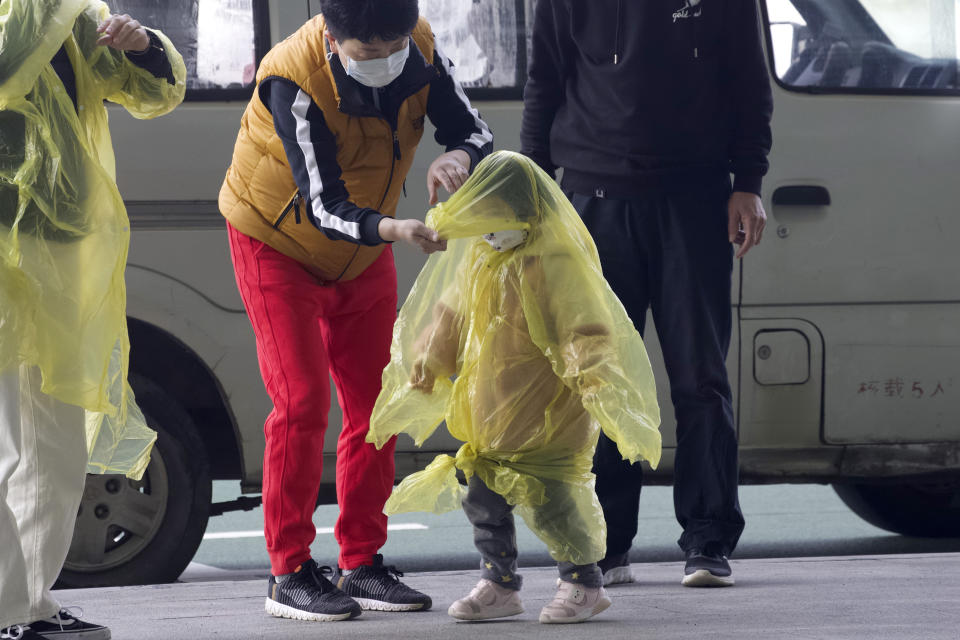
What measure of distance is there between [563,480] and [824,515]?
388 centimetres

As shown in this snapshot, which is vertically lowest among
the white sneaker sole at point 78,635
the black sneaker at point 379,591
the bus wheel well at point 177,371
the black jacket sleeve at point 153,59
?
A: the black sneaker at point 379,591

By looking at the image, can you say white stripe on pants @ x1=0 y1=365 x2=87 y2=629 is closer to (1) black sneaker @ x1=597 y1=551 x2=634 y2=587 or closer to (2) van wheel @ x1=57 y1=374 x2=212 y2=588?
(2) van wheel @ x1=57 y1=374 x2=212 y2=588

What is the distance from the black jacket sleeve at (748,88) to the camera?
3.76 meters

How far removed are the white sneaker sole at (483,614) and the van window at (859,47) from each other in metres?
2.06

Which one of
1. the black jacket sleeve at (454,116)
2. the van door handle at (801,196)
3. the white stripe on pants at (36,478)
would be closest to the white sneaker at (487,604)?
the white stripe on pants at (36,478)

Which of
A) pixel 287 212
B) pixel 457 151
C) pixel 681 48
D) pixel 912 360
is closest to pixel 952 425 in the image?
pixel 912 360

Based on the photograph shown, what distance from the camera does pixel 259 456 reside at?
425 cm

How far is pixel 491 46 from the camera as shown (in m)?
4.35

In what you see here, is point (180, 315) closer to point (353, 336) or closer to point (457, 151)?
point (353, 336)

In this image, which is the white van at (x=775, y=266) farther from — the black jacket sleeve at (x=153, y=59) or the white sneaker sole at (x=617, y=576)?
the black jacket sleeve at (x=153, y=59)

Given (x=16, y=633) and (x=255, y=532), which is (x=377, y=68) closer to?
(x=16, y=633)

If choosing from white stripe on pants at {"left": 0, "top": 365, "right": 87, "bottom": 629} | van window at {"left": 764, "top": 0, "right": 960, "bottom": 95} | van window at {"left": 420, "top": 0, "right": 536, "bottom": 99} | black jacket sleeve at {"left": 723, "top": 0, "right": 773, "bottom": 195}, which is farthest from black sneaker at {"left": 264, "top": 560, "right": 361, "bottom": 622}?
van window at {"left": 764, "top": 0, "right": 960, "bottom": 95}

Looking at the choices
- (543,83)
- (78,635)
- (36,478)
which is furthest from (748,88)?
(78,635)

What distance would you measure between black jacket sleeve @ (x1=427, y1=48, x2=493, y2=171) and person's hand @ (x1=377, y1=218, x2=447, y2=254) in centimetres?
40
